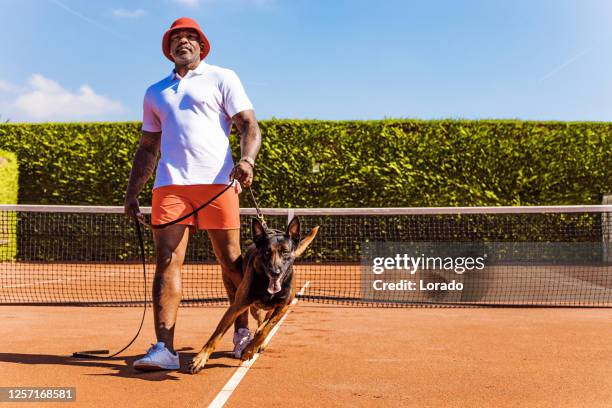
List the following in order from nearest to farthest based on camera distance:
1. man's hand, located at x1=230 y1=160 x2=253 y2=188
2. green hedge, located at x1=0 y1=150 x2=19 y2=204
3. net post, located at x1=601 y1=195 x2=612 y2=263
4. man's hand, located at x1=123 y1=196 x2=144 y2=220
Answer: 1. man's hand, located at x1=230 y1=160 x2=253 y2=188
2. man's hand, located at x1=123 y1=196 x2=144 y2=220
3. net post, located at x1=601 y1=195 x2=612 y2=263
4. green hedge, located at x1=0 y1=150 x2=19 y2=204

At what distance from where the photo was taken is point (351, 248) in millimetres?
15195

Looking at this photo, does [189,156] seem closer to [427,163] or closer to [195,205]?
[195,205]

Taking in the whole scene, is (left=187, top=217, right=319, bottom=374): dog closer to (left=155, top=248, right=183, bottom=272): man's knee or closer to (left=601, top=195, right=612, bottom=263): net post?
(left=155, top=248, right=183, bottom=272): man's knee

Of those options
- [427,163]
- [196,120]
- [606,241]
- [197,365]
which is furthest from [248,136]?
[606,241]

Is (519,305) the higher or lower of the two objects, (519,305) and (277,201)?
the lower

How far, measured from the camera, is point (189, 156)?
14.9ft

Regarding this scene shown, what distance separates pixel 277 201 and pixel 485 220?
5.15 metres

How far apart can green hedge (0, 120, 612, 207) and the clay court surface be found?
7872 mm

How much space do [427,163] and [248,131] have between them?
11480 mm

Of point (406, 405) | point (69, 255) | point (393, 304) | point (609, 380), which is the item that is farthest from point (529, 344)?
point (69, 255)

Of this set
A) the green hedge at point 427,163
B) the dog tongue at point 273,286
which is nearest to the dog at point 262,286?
the dog tongue at point 273,286

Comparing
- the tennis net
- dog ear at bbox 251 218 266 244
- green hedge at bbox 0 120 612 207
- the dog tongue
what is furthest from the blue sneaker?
green hedge at bbox 0 120 612 207

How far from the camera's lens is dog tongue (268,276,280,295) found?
4477 mm

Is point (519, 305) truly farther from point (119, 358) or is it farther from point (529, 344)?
point (119, 358)
